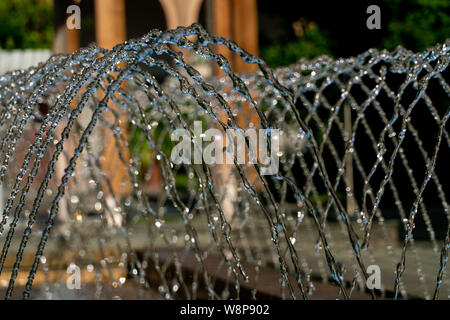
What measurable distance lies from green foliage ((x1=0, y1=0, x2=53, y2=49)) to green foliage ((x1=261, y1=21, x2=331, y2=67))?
48.3 feet

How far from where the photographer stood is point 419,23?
17422 mm

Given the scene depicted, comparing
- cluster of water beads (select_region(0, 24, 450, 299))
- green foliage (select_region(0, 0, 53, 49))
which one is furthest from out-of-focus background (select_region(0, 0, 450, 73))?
cluster of water beads (select_region(0, 24, 450, 299))

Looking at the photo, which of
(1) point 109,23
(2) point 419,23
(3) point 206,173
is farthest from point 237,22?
(3) point 206,173

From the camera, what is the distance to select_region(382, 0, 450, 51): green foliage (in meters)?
16.9

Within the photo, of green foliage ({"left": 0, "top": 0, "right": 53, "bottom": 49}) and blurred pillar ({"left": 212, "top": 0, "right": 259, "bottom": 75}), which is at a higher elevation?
green foliage ({"left": 0, "top": 0, "right": 53, "bottom": 49})

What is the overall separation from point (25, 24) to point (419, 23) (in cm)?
2382

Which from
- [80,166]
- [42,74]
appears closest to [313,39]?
[80,166]

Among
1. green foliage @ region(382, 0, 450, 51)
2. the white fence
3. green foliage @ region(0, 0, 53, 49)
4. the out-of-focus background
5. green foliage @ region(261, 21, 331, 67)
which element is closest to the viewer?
the out-of-focus background

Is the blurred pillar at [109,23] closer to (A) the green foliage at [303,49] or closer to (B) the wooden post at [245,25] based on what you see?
(B) the wooden post at [245,25]

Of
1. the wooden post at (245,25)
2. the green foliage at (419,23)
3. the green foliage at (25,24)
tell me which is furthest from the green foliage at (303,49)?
the green foliage at (25,24)

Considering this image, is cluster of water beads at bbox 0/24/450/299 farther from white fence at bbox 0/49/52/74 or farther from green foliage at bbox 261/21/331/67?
green foliage at bbox 261/21/331/67

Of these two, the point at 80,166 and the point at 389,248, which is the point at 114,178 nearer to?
the point at 80,166

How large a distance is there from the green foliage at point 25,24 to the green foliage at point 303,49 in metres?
14.7
